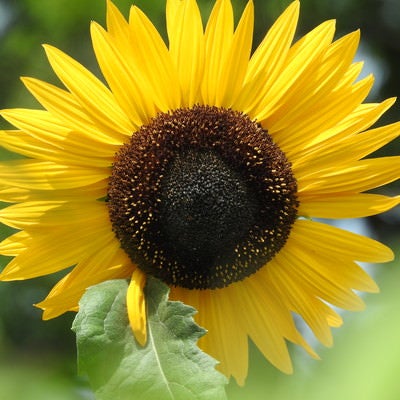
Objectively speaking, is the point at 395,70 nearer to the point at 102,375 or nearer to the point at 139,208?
the point at 139,208

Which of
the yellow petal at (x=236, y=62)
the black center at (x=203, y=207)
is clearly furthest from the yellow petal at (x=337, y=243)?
the yellow petal at (x=236, y=62)

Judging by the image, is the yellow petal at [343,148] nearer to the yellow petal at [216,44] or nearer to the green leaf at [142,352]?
the yellow petal at [216,44]

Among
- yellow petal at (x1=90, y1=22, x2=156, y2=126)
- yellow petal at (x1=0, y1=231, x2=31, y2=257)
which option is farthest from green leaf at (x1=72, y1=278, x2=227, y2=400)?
yellow petal at (x1=90, y1=22, x2=156, y2=126)

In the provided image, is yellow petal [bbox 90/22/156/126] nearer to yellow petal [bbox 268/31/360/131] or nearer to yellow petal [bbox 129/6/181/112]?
yellow petal [bbox 129/6/181/112]

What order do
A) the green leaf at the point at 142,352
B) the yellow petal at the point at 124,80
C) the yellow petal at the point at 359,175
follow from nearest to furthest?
the green leaf at the point at 142,352 < the yellow petal at the point at 124,80 < the yellow petal at the point at 359,175

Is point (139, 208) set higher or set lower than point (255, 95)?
lower

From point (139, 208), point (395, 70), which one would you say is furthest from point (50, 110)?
point (395, 70)

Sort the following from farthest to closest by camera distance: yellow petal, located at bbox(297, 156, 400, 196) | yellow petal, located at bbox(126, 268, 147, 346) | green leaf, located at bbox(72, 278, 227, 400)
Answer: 1. yellow petal, located at bbox(297, 156, 400, 196)
2. yellow petal, located at bbox(126, 268, 147, 346)
3. green leaf, located at bbox(72, 278, 227, 400)

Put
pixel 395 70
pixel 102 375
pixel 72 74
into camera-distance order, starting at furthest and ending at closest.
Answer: pixel 395 70 < pixel 72 74 < pixel 102 375

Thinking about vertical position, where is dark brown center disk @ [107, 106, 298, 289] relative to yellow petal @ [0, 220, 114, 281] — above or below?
above
